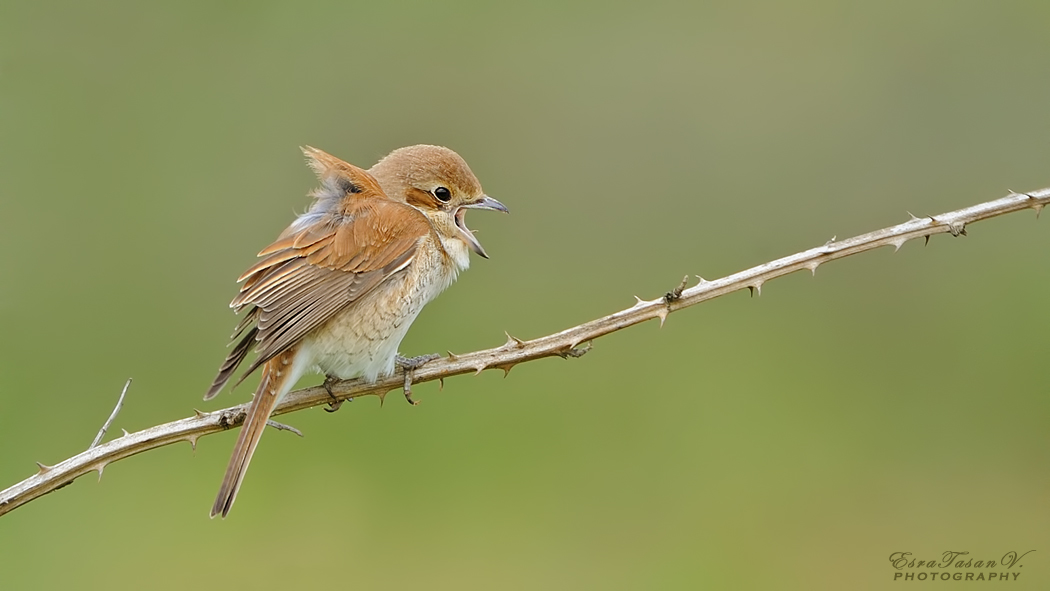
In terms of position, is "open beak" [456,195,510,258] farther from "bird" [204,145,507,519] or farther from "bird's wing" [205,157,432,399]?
"bird's wing" [205,157,432,399]

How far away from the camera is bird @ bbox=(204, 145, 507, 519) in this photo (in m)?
3.83

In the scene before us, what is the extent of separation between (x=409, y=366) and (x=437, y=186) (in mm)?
868

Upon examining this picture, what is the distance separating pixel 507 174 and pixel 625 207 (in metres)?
0.86

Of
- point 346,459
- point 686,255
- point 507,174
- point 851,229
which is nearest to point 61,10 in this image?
point 507,174

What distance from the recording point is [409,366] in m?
4.04

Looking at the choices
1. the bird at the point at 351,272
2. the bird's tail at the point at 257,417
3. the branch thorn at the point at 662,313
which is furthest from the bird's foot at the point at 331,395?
the branch thorn at the point at 662,313

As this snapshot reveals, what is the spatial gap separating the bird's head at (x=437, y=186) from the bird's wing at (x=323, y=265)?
0.30 feet

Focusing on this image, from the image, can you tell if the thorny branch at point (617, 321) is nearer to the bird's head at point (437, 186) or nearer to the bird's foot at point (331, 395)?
the bird's foot at point (331, 395)

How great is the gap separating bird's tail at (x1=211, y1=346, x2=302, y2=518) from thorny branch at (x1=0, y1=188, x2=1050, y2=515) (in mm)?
141

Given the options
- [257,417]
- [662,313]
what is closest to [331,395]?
[257,417]

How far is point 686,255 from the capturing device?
754 cm

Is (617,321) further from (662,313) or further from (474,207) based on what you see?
(474,207)

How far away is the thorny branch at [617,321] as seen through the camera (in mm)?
3027

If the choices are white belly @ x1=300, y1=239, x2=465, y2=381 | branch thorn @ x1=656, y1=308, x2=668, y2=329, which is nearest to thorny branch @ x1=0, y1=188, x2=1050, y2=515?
branch thorn @ x1=656, y1=308, x2=668, y2=329
